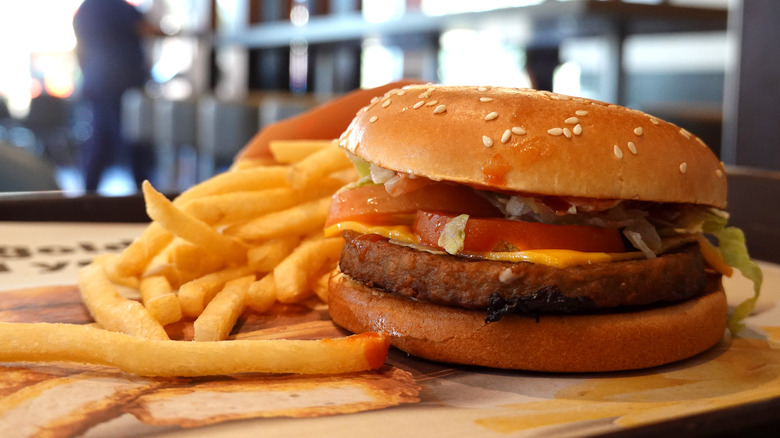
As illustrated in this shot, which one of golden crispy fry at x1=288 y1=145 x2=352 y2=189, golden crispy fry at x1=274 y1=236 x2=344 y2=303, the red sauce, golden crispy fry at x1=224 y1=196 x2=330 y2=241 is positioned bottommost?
golden crispy fry at x1=274 y1=236 x2=344 y2=303

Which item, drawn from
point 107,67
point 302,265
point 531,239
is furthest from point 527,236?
point 107,67

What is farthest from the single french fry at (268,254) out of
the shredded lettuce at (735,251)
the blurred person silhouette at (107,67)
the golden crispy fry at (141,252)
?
the blurred person silhouette at (107,67)

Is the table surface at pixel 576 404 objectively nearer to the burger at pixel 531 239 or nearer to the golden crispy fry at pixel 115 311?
the burger at pixel 531 239

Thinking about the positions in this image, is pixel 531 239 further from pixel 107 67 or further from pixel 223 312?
pixel 107 67

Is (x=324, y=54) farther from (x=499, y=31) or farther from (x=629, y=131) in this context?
(x=629, y=131)

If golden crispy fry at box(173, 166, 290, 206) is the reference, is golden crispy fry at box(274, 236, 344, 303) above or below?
below


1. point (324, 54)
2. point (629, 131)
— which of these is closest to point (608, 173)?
point (629, 131)

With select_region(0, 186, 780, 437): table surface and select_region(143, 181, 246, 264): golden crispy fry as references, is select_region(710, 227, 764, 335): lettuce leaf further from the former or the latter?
select_region(143, 181, 246, 264): golden crispy fry

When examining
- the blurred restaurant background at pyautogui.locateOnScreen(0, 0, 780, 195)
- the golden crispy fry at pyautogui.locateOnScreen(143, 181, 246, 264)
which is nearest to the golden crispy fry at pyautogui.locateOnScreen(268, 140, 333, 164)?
the golden crispy fry at pyautogui.locateOnScreen(143, 181, 246, 264)
